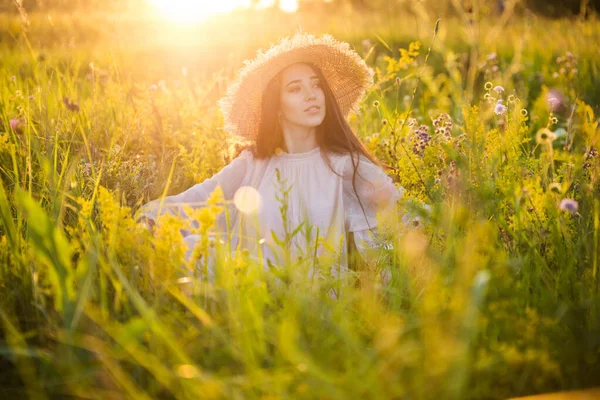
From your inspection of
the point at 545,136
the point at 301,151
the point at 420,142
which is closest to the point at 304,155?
the point at 301,151

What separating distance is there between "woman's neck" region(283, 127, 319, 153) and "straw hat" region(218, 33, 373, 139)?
0.82ft

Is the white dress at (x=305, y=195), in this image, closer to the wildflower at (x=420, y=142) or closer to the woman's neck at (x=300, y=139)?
the woman's neck at (x=300, y=139)

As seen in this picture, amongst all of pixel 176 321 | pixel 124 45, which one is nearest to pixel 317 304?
pixel 176 321

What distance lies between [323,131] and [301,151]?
0.20m

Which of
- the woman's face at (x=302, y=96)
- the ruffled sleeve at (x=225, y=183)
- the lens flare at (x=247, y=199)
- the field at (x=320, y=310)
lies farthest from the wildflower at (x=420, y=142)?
the ruffled sleeve at (x=225, y=183)

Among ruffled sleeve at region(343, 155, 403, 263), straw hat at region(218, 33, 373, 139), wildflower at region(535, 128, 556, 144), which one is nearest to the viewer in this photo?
wildflower at region(535, 128, 556, 144)

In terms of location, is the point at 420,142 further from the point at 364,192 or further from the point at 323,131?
the point at 323,131

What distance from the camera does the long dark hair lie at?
3496 millimetres

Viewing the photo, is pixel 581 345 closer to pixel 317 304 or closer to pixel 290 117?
pixel 317 304

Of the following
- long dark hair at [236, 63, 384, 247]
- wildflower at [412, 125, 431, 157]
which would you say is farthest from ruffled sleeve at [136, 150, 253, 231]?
wildflower at [412, 125, 431, 157]

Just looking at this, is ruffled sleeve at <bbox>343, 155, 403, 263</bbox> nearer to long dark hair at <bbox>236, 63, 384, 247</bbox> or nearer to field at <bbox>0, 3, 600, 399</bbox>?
long dark hair at <bbox>236, 63, 384, 247</bbox>

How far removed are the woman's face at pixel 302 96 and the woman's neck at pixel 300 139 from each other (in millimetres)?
86

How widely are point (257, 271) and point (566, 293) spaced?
103 centimetres

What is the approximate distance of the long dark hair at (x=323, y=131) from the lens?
3.50m
